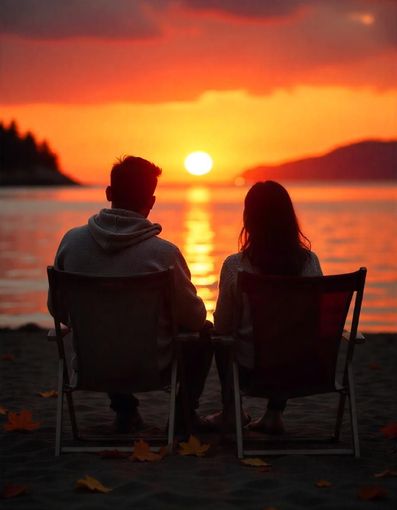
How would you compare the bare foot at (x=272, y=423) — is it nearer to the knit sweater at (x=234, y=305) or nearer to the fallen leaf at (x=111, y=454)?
the knit sweater at (x=234, y=305)

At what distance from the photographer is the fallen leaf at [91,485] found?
397 cm

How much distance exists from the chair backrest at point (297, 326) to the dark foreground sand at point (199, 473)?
404 mm

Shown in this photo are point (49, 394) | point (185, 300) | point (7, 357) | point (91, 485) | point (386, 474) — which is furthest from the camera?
point (7, 357)

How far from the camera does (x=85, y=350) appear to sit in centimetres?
462

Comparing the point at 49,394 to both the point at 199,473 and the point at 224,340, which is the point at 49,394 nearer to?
the point at 224,340

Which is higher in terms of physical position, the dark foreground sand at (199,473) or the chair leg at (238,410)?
the chair leg at (238,410)

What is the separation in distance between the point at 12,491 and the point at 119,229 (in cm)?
150

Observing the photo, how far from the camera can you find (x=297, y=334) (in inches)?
179

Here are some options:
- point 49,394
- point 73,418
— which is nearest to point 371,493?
point 73,418

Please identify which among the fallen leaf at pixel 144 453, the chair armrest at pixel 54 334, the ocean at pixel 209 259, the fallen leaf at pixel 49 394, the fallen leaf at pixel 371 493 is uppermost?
the chair armrest at pixel 54 334

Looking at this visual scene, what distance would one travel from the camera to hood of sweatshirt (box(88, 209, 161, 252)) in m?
4.70

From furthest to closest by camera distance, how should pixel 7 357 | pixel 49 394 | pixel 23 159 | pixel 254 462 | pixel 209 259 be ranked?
pixel 23 159 → pixel 209 259 → pixel 7 357 → pixel 49 394 → pixel 254 462

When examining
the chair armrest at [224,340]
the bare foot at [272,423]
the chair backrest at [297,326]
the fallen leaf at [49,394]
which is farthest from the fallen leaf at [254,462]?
the fallen leaf at [49,394]

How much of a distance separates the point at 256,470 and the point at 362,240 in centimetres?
2493
